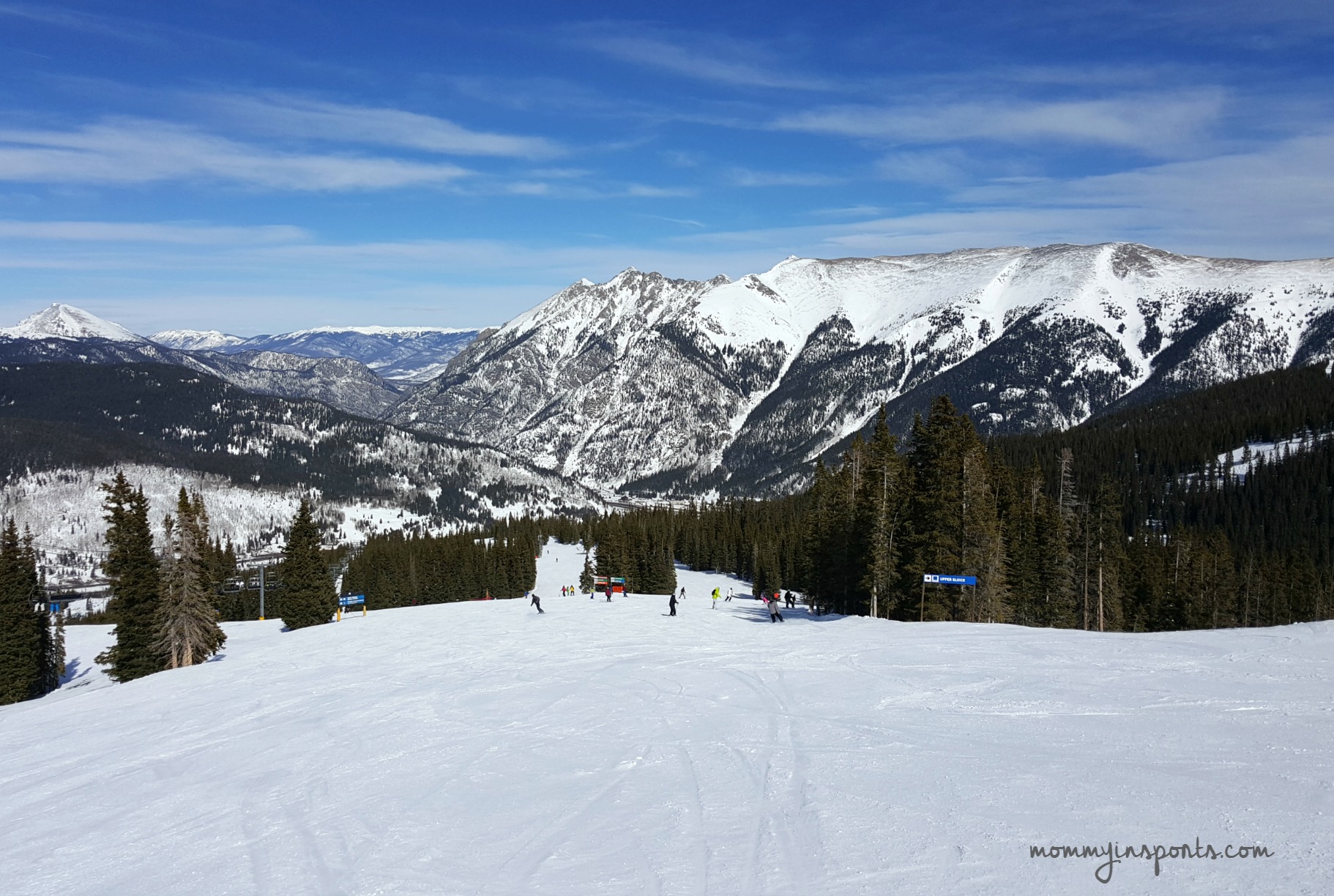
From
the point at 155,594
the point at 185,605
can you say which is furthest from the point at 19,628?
the point at 185,605

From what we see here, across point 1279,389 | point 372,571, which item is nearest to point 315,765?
point 372,571

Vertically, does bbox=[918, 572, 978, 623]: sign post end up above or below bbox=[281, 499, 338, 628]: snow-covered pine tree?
above

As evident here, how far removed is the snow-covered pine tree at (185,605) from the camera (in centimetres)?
4516

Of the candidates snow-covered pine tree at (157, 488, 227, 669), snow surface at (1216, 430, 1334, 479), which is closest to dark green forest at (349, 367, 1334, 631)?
snow surface at (1216, 430, 1334, 479)

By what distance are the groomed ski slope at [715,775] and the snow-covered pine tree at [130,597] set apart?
1693 cm

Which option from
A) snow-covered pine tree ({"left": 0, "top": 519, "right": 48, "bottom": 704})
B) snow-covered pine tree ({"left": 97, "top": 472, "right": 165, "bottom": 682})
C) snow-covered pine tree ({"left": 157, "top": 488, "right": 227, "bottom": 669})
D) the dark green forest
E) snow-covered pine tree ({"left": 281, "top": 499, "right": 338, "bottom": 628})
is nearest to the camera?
the dark green forest

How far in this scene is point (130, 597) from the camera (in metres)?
46.7

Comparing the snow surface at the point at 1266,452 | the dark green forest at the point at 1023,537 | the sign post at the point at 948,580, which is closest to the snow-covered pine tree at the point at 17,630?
the dark green forest at the point at 1023,537

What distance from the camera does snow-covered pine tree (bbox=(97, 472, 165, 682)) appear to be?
151 ft

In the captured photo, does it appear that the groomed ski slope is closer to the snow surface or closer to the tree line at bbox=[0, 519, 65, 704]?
the tree line at bbox=[0, 519, 65, 704]

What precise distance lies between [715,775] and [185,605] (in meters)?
40.6

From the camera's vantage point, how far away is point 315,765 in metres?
17.8
